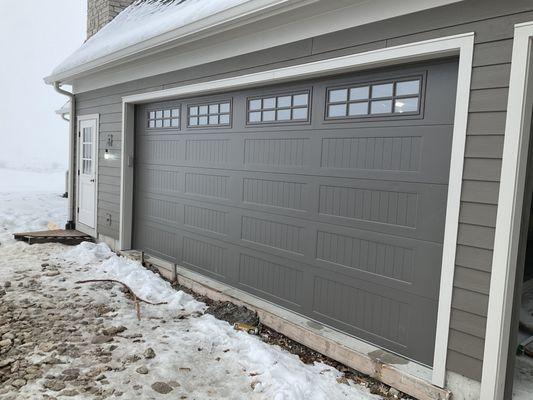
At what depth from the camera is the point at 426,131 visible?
8.93 feet

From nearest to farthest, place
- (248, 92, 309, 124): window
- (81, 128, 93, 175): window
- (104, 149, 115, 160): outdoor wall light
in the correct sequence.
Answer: (248, 92, 309, 124): window < (104, 149, 115, 160): outdoor wall light < (81, 128, 93, 175): window

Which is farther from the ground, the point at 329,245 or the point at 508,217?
the point at 508,217

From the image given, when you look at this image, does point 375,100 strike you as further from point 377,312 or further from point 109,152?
point 109,152

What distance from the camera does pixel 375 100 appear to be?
119 inches

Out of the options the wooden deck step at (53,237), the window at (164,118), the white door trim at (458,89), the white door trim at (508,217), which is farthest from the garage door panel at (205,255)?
the white door trim at (508,217)

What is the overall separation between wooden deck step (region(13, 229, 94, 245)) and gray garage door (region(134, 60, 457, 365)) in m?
2.57

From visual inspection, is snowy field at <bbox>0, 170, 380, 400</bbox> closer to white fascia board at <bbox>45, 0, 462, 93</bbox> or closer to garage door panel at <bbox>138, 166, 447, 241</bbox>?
garage door panel at <bbox>138, 166, 447, 241</bbox>

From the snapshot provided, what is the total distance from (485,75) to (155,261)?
4.26 m

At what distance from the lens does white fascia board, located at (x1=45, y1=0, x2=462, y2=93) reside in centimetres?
286

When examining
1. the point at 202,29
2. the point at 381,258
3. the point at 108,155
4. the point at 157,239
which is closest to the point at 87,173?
the point at 108,155

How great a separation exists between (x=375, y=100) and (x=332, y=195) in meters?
0.80

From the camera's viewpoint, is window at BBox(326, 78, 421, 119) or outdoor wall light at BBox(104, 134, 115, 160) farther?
outdoor wall light at BBox(104, 134, 115, 160)

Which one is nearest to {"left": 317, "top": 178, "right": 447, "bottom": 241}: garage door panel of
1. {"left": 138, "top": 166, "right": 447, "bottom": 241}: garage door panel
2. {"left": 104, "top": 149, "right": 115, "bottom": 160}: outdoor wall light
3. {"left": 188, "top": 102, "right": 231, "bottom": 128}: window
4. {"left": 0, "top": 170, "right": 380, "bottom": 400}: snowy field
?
{"left": 138, "top": 166, "right": 447, "bottom": 241}: garage door panel

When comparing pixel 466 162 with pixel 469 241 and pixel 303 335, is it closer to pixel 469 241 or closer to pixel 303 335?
pixel 469 241
